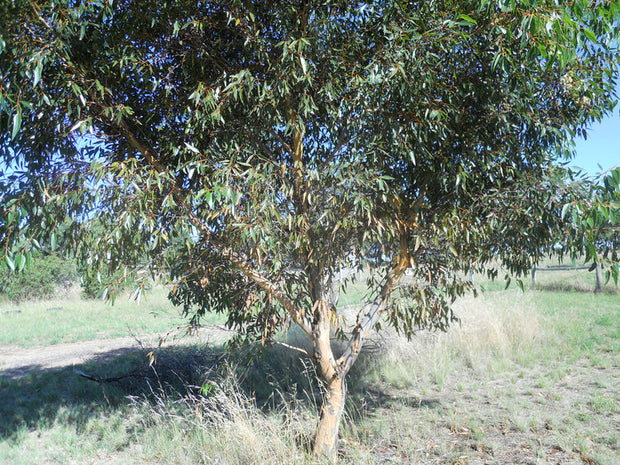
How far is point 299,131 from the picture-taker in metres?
3.83

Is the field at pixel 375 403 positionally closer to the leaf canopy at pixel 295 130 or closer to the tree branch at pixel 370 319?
the tree branch at pixel 370 319

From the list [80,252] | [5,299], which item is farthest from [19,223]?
[5,299]

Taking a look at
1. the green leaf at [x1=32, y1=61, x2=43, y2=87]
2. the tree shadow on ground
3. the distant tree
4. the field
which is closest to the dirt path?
the tree shadow on ground

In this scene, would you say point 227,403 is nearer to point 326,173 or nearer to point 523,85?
point 326,173

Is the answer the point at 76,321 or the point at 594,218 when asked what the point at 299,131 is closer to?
the point at 594,218

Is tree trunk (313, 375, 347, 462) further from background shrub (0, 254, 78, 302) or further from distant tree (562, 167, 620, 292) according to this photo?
background shrub (0, 254, 78, 302)

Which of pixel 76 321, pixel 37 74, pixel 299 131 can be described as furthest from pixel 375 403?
pixel 76 321

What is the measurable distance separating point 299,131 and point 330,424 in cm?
271

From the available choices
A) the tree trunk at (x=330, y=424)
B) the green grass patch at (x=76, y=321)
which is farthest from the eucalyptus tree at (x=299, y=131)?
the green grass patch at (x=76, y=321)

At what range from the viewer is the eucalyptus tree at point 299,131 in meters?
3.17

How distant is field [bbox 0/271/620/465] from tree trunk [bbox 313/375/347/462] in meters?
0.19

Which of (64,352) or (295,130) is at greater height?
(295,130)

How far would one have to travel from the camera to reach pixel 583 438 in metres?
4.69

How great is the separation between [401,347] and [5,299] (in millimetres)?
19029
